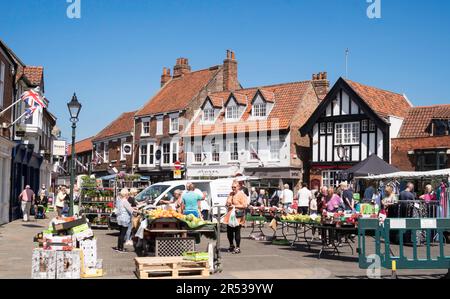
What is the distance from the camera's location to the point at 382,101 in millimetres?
36094

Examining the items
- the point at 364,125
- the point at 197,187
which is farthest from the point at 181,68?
the point at 197,187

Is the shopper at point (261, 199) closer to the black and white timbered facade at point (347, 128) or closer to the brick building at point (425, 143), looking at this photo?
the black and white timbered facade at point (347, 128)

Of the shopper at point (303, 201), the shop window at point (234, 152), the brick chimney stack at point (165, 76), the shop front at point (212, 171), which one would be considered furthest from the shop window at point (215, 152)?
the shopper at point (303, 201)

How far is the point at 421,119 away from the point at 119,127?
100 ft

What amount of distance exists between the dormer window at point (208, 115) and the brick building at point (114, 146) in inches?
303

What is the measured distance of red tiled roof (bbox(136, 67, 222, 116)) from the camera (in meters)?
46.3

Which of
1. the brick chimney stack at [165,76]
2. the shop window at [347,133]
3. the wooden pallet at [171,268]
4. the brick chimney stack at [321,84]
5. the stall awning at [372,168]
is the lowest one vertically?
the wooden pallet at [171,268]

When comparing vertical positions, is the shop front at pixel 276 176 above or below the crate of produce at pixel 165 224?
above

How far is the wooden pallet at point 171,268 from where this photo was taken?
1051 centimetres

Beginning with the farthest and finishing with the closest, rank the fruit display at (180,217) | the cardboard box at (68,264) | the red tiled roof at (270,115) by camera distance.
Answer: the red tiled roof at (270,115) → the fruit display at (180,217) → the cardboard box at (68,264)

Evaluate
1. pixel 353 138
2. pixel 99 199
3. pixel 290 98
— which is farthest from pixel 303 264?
pixel 290 98

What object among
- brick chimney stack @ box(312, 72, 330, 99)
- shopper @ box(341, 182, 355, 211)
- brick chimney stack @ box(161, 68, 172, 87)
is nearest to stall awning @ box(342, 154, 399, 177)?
shopper @ box(341, 182, 355, 211)

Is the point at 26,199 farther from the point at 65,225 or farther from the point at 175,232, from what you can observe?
the point at 65,225

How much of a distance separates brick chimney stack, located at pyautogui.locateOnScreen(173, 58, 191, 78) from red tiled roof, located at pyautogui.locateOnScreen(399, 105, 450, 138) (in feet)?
75.7
